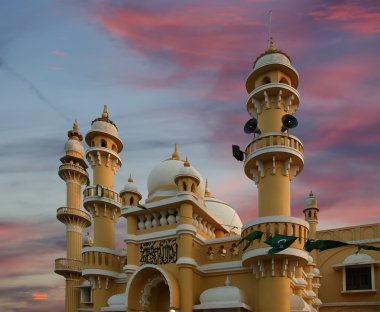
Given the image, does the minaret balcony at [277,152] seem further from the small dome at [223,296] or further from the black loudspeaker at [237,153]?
the small dome at [223,296]

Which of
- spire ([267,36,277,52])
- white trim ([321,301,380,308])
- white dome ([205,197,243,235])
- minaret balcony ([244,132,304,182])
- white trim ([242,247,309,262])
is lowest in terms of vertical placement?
white trim ([321,301,380,308])

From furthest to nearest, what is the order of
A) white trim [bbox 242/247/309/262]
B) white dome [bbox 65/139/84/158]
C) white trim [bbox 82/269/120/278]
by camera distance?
white dome [bbox 65/139/84/158], white trim [bbox 82/269/120/278], white trim [bbox 242/247/309/262]

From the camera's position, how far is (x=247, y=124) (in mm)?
22484

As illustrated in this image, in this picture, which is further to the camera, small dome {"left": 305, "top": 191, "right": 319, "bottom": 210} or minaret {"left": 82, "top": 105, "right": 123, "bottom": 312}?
small dome {"left": 305, "top": 191, "right": 319, "bottom": 210}

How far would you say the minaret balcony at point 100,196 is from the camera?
27.4 metres

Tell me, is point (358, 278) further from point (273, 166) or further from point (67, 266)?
point (67, 266)

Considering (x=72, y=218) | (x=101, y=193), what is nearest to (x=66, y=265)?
(x=72, y=218)

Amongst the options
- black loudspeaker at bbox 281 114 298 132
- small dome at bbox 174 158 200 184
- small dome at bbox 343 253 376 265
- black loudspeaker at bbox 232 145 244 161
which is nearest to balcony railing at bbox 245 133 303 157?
black loudspeaker at bbox 281 114 298 132

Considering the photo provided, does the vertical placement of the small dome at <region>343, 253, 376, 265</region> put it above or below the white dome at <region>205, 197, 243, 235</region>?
below

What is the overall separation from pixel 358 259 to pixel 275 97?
16121mm

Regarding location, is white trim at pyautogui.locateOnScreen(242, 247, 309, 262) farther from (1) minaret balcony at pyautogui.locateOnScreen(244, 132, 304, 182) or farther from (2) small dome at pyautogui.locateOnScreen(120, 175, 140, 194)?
(2) small dome at pyautogui.locateOnScreen(120, 175, 140, 194)

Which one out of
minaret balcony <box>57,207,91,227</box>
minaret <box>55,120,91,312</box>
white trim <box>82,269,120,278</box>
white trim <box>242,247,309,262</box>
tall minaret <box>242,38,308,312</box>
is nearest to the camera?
white trim <box>242,247,309,262</box>

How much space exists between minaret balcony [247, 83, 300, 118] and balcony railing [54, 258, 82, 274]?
77.8 ft

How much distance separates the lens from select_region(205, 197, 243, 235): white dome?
3049cm
